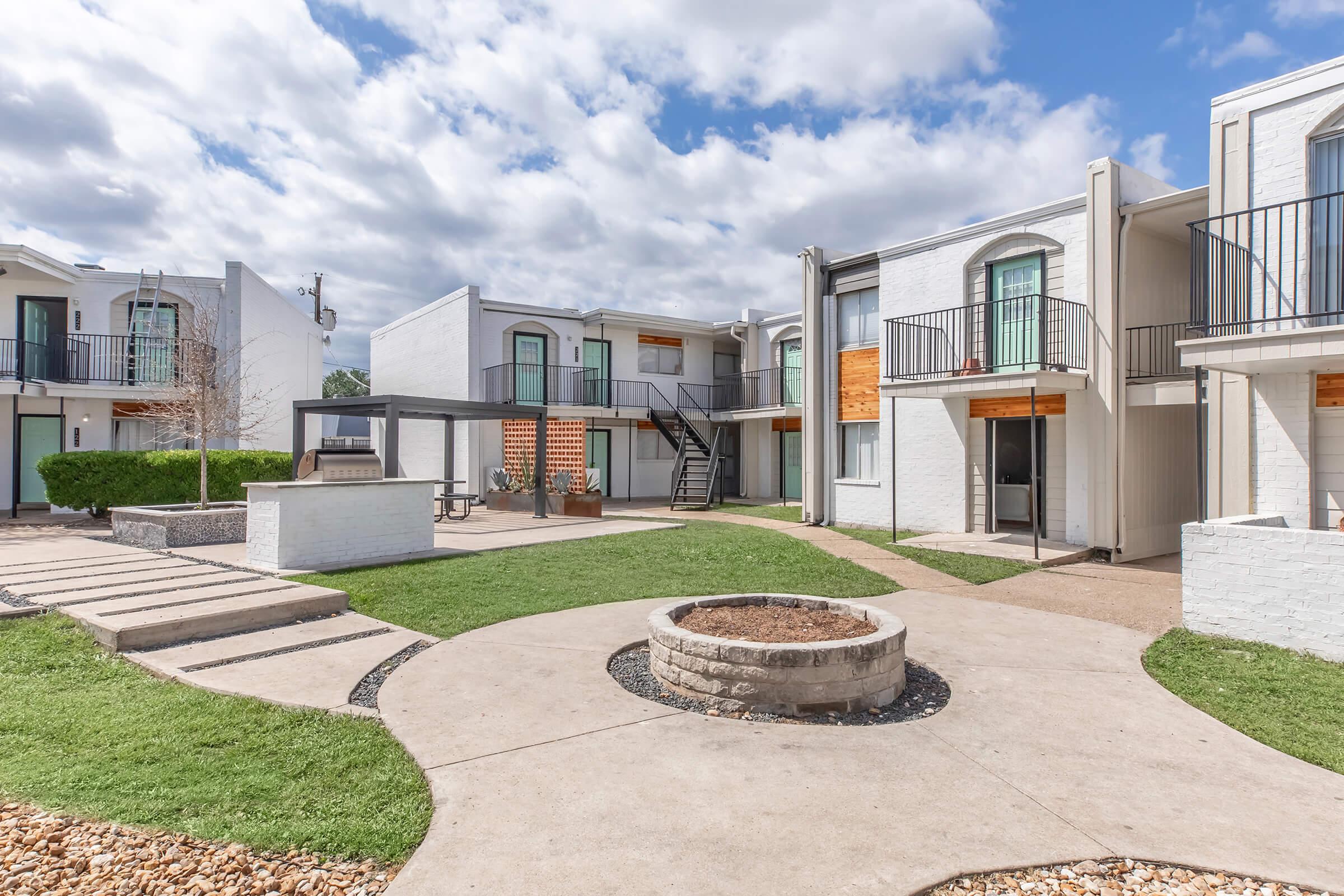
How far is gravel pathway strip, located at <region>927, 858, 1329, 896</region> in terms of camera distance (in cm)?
260

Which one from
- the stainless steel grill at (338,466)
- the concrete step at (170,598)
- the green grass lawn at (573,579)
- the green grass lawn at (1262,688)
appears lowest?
the green grass lawn at (1262,688)

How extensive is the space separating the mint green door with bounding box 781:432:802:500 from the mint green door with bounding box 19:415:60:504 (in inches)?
735

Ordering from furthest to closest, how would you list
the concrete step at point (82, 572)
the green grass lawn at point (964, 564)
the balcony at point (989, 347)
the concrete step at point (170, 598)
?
the balcony at point (989, 347) → the green grass lawn at point (964, 564) → the concrete step at point (82, 572) → the concrete step at point (170, 598)

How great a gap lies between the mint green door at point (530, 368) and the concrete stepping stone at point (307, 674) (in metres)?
14.4

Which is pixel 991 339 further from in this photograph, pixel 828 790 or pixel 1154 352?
pixel 828 790

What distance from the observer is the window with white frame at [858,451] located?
1512cm

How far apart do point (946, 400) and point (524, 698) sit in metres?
10.9

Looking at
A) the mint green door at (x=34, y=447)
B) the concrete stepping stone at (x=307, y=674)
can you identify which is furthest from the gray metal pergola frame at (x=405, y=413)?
the mint green door at (x=34, y=447)

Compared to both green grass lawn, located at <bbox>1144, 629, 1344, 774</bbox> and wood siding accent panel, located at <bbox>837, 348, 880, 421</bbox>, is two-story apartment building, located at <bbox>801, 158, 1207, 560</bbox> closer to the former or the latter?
wood siding accent panel, located at <bbox>837, 348, 880, 421</bbox>

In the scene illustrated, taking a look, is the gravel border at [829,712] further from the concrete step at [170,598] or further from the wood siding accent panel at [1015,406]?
the wood siding accent panel at [1015,406]

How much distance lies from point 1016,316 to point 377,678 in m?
11.3

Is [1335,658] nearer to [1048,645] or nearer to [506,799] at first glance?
[1048,645]

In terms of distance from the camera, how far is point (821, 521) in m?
15.6

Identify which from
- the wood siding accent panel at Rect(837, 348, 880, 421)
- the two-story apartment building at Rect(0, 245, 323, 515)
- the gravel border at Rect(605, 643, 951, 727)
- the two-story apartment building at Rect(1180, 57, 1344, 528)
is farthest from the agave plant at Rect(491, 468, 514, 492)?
the two-story apartment building at Rect(1180, 57, 1344, 528)
